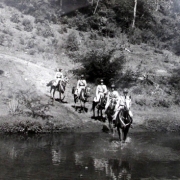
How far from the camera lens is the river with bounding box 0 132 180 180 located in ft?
37.8

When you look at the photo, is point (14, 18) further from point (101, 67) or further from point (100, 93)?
point (100, 93)

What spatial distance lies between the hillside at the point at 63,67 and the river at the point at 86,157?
237 centimetres

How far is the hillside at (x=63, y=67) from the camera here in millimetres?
21250

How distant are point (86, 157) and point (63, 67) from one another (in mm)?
19176

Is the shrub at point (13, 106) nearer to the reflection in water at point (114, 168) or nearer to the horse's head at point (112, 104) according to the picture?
the horse's head at point (112, 104)

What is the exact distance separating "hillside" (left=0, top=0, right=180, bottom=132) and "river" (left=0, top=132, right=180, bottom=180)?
2371 mm

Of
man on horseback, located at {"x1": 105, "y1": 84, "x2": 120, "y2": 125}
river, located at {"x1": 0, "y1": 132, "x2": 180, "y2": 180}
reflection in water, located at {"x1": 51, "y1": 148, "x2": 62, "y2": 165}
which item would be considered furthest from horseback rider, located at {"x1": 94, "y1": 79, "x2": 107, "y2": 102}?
reflection in water, located at {"x1": 51, "y1": 148, "x2": 62, "y2": 165}

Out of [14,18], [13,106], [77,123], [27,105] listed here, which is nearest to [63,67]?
[13,106]

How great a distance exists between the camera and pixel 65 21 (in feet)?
143

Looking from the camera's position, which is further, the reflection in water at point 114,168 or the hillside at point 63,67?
the hillside at point 63,67

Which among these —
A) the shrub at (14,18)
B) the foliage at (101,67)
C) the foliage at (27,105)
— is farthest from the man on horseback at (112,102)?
the shrub at (14,18)

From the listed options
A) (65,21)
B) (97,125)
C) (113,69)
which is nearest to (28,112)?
(97,125)

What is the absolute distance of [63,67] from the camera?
32375mm

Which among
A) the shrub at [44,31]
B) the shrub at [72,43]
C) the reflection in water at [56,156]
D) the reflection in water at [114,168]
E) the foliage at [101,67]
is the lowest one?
the reflection in water at [114,168]
